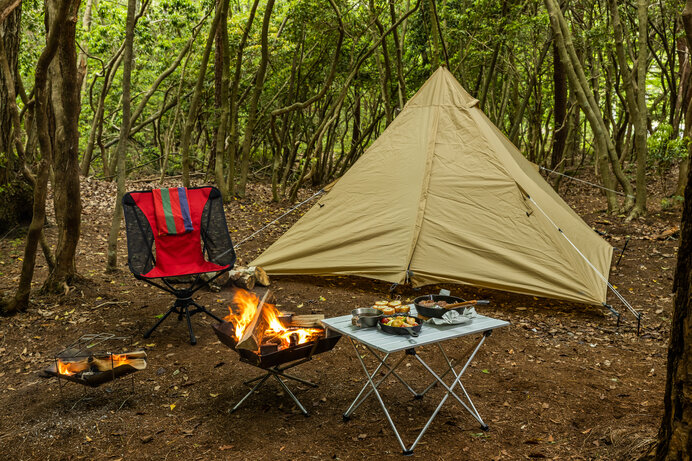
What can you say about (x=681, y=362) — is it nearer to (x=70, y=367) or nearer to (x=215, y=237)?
(x=70, y=367)

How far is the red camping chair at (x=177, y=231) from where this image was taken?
4.28 metres

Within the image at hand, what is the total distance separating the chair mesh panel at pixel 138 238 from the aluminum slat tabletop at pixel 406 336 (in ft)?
6.67

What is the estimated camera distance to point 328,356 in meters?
3.67

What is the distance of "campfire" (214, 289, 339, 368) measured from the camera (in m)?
2.70

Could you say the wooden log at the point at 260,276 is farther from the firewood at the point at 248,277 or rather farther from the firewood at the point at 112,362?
the firewood at the point at 112,362

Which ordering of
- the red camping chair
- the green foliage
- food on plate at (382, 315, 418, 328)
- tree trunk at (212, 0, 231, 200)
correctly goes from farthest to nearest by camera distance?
tree trunk at (212, 0, 231, 200) → the green foliage → the red camping chair → food on plate at (382, 315, 418, 328)

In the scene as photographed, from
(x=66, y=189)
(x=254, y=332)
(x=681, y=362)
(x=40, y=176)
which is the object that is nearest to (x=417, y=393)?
(x=254, y=332)

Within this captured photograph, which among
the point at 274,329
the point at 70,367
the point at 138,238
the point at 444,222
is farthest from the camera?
the point at 444,222

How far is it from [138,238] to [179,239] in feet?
1.17

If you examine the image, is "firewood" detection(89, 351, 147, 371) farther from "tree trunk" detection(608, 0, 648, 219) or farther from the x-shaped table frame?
"tree trunk" detection(608, 0, 648, 219)

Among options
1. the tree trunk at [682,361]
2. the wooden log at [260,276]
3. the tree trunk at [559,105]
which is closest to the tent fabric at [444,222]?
the wooden log at [260,276]

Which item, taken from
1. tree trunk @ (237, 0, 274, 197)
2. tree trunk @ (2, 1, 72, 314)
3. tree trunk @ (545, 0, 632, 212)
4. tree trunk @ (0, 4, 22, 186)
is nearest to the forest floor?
tree trunk @ (2, 1, 72, 314)

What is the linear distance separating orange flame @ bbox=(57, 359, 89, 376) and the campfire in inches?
29.3

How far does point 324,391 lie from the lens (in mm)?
3125
